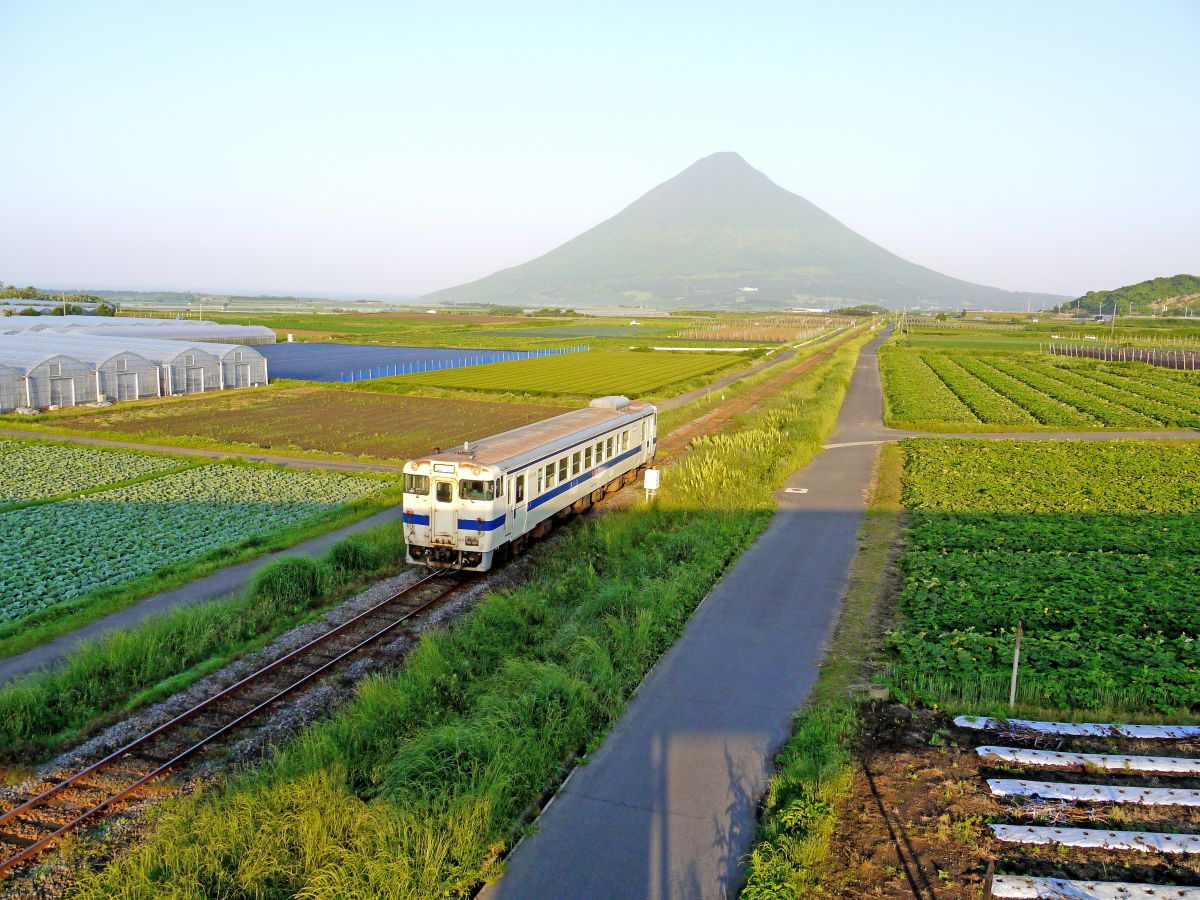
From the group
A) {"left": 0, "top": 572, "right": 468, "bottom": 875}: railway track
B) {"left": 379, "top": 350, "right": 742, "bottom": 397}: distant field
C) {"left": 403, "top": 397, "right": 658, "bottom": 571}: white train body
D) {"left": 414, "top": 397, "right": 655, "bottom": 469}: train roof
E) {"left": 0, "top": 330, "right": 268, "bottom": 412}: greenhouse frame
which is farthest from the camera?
{"left": 379, "top": 350, "right": 742, "bottom": 397}: distant field

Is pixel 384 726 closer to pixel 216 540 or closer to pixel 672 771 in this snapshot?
pixel 672 771

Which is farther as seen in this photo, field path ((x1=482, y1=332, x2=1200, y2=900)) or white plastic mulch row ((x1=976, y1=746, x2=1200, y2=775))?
white plastic mulch row ((x1=976, y1=746, x2=1200, y2=775))

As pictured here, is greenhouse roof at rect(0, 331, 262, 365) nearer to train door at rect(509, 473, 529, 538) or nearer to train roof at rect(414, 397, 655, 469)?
train roof at rect(414, 397, 655, 469)

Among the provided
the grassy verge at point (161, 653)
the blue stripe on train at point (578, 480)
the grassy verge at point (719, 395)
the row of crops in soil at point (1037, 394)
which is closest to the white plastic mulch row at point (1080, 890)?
the grassy verge at point (161, 653)

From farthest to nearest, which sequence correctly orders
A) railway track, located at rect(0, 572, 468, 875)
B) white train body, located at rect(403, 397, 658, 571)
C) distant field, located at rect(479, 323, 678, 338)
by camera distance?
distant field, located at rect(479, 323, 678, 338) < white train body, located at rect(403, 397, 658, 571) < railway track, located at rect(0, 572, 468, 875)

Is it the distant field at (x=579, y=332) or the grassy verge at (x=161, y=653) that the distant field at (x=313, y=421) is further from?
the distant field at (x=579, y=332)

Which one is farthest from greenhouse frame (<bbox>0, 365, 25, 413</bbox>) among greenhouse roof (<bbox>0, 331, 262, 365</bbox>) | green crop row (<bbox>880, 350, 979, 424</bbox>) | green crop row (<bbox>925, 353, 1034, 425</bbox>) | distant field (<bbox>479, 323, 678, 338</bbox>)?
Answer: distant field (<bbox>479, 323, 678, 338</bbox>)

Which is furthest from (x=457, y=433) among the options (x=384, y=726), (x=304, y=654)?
(x=384, y=726)
